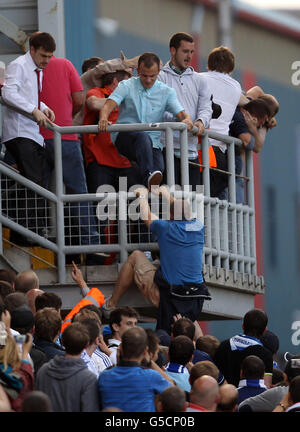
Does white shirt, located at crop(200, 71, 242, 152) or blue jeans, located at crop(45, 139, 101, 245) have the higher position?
white shirt, located at crop(200, 71, 242, 152)

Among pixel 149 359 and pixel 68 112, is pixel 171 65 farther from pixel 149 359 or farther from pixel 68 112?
pixel 149 359

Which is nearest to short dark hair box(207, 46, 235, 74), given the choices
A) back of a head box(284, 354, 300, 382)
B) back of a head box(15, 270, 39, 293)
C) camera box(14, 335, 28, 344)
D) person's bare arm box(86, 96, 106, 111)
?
person's bare arm box(86, 96, 106, 111)

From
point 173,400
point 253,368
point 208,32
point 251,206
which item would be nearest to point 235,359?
point 253,368

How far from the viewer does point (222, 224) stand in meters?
12.1

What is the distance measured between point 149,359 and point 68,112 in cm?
410

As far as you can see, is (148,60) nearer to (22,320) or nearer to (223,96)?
(223,96)

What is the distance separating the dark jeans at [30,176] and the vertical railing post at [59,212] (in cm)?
14

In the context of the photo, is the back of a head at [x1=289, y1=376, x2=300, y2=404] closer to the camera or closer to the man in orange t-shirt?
the camera

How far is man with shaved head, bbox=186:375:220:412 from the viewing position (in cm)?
750

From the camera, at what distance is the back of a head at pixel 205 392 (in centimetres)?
750

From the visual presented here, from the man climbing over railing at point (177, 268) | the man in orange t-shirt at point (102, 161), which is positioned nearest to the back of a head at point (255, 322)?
the man climbing over railing at point (177, 268)

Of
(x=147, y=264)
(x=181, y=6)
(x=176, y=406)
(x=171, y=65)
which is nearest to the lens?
(x=176, y=406)

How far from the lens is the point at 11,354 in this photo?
731 centimetres
